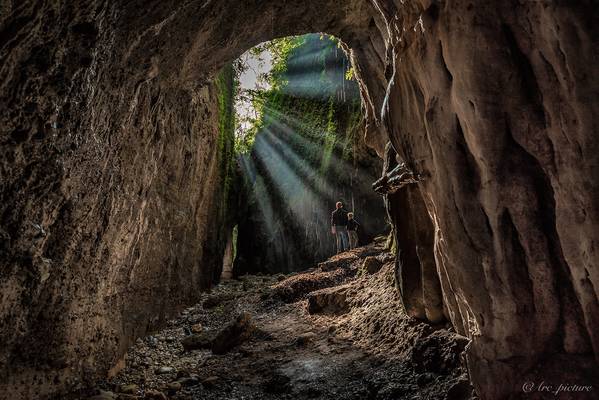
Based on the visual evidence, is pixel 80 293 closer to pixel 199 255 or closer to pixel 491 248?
pixel 491 248

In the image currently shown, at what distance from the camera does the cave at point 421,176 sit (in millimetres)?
2410

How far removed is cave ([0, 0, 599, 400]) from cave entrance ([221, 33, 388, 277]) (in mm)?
8855

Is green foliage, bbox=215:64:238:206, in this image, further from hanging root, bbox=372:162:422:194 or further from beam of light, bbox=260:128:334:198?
hanging root, bbox=372:162:422:194

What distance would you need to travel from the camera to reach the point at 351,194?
15086mm

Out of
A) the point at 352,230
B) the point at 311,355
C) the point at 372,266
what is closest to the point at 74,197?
the point at 311,355

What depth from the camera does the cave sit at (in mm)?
2410

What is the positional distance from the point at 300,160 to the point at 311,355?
1319 cm

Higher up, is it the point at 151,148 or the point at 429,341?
the point at 151,148

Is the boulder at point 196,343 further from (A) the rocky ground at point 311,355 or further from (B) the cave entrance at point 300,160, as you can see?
(B) the cave entrance at point 300,160

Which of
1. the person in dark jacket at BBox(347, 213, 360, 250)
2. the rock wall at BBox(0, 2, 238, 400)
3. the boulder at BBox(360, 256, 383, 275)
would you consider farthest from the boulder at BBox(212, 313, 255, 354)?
the person in dark jacket at BBox(347, 213, 360, 250)

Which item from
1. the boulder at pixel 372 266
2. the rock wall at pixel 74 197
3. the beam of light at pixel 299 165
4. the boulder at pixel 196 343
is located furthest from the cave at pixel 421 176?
the beam of light at pixel 299 165

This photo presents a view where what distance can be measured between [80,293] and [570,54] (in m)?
5.18

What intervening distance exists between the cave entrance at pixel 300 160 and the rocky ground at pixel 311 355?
298 inches

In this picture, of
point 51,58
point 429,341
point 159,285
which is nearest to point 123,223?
point 159,285
